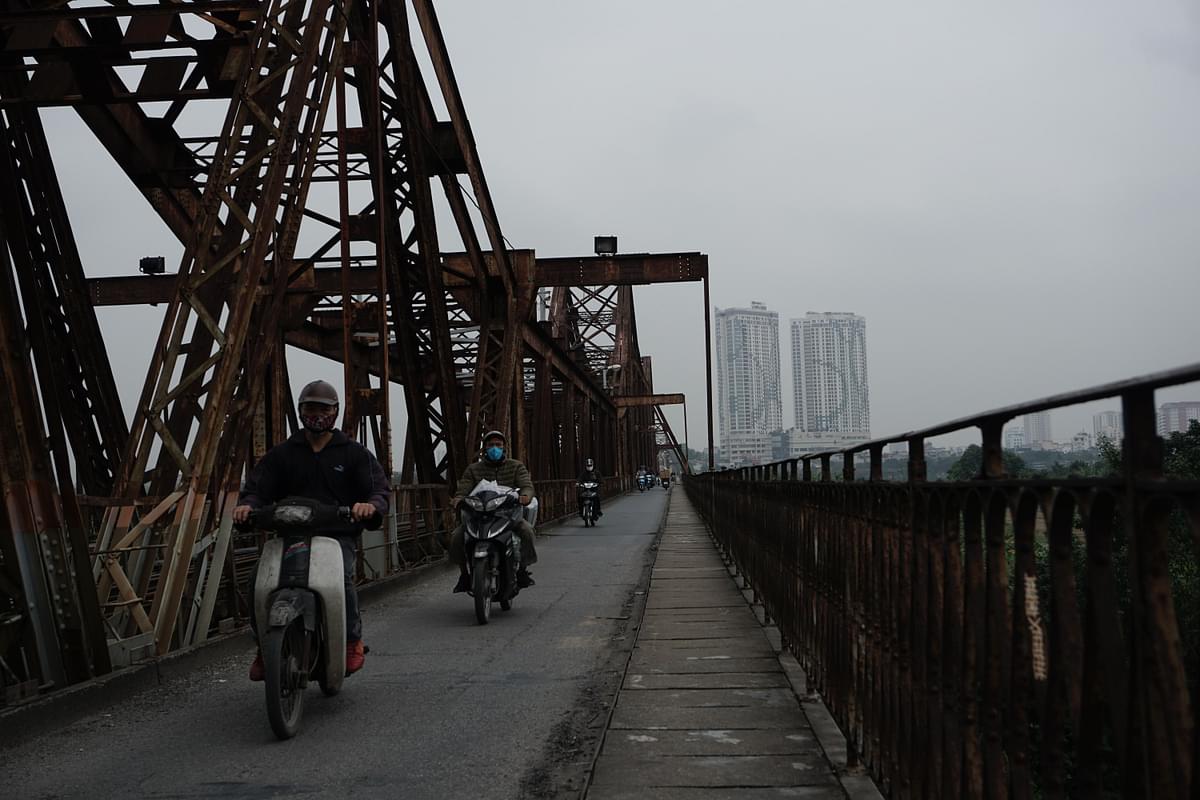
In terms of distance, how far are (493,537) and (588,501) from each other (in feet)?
50.0

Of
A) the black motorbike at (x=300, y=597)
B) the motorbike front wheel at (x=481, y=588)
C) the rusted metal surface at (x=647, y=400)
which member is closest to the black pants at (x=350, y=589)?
the black motorbike at (x=300, y=597)

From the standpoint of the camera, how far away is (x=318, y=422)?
5055 millimetres

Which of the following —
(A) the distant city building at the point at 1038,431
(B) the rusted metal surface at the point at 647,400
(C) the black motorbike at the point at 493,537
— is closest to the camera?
(A) the distant city building at the point at 1038,431

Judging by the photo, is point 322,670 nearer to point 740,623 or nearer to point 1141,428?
point 740,623

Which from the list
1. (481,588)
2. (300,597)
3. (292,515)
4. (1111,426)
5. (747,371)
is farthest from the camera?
(747,371)

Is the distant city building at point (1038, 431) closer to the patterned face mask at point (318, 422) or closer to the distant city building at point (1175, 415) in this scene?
the distant city building at point (1175, 415)

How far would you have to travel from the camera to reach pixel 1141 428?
4.59 feet

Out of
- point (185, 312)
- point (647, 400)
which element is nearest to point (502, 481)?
point (185, 312)

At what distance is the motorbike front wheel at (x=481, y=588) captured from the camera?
7.68m

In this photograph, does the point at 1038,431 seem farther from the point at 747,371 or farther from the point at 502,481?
the point at 747,371

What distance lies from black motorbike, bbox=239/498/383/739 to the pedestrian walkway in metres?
1.30

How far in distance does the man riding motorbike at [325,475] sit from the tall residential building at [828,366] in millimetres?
140811

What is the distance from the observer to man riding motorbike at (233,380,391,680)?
5.03 metres

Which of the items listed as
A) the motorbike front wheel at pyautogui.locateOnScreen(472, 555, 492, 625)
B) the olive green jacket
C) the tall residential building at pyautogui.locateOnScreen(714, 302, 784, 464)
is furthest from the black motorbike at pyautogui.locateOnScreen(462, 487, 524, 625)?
the tall residential building at pyautogui.locateOnScreen(714, 302, 784, 464)
